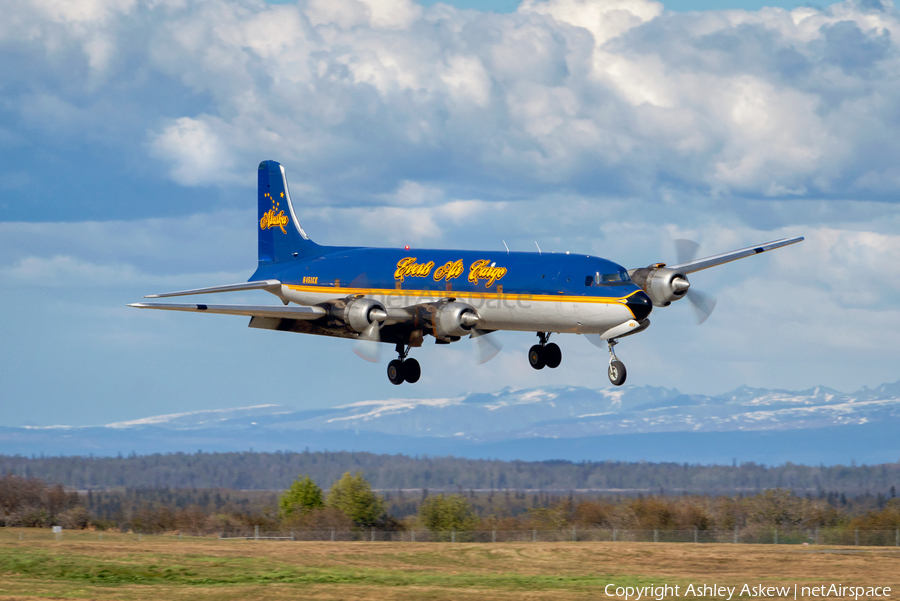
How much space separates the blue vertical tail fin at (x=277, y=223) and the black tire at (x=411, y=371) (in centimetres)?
1181

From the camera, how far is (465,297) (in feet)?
172

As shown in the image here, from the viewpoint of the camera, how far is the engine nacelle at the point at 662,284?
165ft

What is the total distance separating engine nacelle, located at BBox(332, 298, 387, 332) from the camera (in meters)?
53.0

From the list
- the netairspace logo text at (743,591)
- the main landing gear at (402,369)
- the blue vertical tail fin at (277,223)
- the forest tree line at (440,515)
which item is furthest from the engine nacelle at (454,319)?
the forest tree line at (440,515)

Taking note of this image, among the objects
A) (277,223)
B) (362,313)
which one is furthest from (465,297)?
(277,223)

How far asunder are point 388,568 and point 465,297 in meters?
33.2

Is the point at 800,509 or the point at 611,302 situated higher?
the point at 611,302

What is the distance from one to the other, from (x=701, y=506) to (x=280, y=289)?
77.0 meters

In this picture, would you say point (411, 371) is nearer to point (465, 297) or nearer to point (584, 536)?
point (465, 297)

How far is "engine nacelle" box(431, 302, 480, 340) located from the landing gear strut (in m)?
6.14

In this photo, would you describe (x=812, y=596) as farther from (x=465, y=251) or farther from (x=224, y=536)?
(x=224, y=536)

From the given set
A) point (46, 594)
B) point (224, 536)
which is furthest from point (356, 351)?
point (224, 536)

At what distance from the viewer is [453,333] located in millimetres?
51750

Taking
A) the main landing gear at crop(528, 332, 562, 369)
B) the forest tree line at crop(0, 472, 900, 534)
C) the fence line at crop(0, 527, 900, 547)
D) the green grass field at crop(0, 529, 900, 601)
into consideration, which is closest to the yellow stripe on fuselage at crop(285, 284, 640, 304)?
the main landing gear at crop(528, 332, 562, 369)
